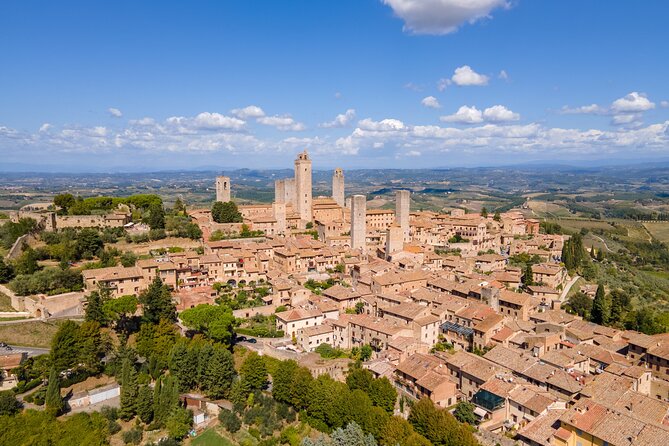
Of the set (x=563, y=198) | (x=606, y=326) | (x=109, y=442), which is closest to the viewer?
(x=109, y=442)

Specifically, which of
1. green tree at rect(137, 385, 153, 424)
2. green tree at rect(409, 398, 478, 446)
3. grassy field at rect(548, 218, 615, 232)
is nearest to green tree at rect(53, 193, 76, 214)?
green tree at rect(137, 385, 153, 424)

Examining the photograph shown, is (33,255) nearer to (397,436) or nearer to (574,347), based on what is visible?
(397,436)

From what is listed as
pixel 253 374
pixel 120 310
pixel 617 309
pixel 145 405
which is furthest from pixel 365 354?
pixel 617 309

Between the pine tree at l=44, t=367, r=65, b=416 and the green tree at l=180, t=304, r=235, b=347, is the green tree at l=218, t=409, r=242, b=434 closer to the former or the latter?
the green tree at l=180, t=304, r=235, b=347

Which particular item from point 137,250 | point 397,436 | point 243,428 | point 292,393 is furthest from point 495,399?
point 137,250

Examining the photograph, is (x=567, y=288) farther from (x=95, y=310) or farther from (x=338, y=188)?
(x=95, y=310)

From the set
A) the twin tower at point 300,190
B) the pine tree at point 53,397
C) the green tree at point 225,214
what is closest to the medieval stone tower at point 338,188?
the twin tower at point 300,190
